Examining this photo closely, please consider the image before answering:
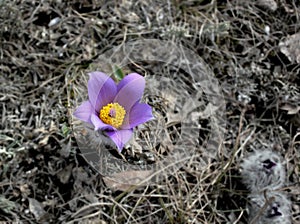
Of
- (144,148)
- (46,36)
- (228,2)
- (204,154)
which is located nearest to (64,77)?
(46,36)

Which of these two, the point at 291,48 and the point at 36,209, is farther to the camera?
the point at 291,48

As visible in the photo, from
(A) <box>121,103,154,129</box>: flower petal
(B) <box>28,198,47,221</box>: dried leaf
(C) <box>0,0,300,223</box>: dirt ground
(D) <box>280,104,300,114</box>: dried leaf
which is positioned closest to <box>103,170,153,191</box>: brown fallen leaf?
(C) <box>0,0,300,223</box>: dirt ground

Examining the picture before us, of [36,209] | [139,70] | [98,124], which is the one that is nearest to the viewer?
[98,124]

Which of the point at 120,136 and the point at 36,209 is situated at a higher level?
the point at 120,136

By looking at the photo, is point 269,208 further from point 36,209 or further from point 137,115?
point 36,209

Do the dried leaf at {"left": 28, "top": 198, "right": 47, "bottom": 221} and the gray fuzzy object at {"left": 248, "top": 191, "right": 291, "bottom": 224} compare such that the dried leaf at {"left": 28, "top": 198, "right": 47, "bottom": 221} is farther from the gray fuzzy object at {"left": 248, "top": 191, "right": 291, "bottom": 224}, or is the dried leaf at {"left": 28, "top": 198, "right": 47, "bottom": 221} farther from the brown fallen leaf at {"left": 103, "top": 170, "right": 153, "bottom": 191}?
the gray fuzzy object at {"left": 248, "top": 191, "right": 291, "bottom": 224}

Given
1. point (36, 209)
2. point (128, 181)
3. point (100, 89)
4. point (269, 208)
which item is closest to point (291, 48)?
Result: point (269, 208)

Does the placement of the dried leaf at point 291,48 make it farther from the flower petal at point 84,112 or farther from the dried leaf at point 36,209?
the dried leaf at point 36,209
